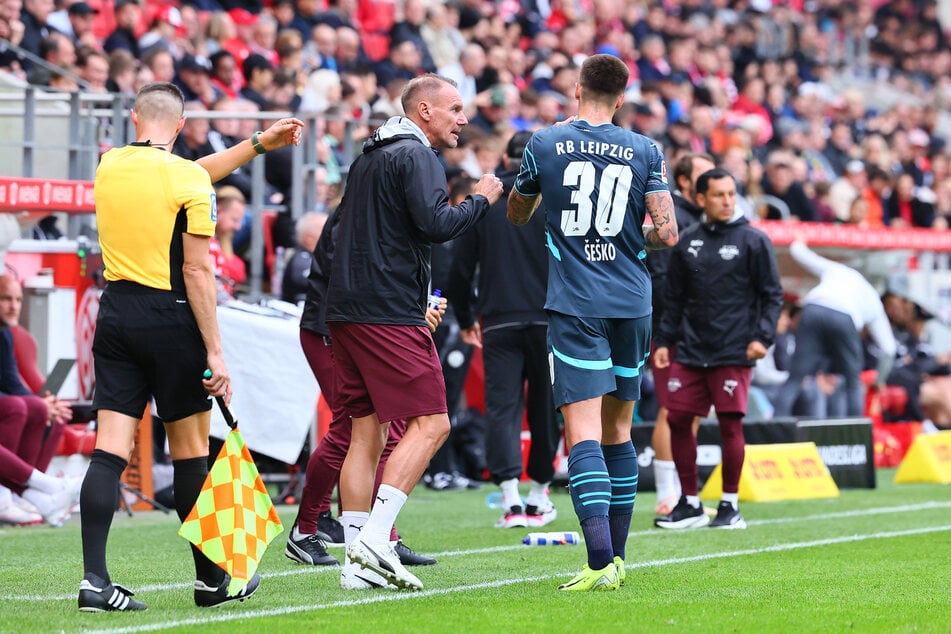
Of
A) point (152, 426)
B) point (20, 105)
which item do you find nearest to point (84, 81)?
point (20, 105)

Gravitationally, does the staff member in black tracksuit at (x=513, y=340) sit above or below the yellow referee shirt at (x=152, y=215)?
below

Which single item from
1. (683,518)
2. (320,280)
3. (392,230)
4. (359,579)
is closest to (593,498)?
(359,579)

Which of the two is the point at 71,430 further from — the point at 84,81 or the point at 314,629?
the point at 314,629

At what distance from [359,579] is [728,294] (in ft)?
12.4

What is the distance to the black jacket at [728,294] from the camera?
897cm

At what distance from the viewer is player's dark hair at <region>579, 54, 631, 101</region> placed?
6.12 meters

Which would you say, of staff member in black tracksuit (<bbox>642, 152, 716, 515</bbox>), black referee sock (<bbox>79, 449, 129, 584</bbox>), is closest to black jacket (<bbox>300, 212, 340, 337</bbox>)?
black referee sock (<bbox>79, 449, 129, 584</bbox>)

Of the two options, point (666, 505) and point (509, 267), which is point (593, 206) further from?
point (666, 505)

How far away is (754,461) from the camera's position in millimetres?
11117

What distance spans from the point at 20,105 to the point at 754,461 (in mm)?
6800

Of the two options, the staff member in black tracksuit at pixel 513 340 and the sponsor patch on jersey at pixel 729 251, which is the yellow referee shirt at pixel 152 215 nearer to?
the staff member in black tracksuit at pixel 513 340

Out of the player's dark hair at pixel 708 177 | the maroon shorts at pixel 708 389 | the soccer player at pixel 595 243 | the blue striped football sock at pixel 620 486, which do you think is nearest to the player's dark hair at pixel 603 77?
the soccer player at pixel 595 243

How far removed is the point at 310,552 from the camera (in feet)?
23.3

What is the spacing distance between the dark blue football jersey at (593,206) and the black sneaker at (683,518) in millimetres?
3055
